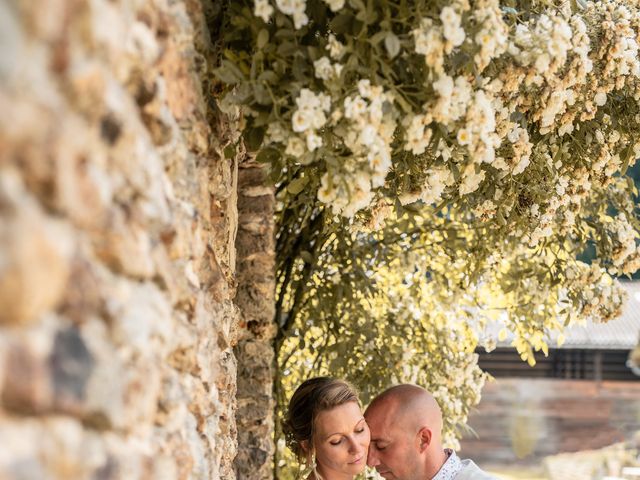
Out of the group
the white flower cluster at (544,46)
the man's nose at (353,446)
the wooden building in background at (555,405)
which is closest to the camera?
the white flower cluster at (544,46)

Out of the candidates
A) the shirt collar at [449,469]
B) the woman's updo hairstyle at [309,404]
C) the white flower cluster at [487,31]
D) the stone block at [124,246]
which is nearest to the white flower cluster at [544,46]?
the white flower cluster at [487,31]

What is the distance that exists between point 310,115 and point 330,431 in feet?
5.31

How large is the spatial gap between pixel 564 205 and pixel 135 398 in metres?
2.57

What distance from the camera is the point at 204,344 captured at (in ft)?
7.10

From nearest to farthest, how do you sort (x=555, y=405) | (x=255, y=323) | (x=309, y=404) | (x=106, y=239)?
(x=106, y=239), (x=309, y=404), (x=255, y=323), (x=555, y=405)

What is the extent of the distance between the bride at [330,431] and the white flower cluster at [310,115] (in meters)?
1.54

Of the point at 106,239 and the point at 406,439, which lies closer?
the point at 106,239

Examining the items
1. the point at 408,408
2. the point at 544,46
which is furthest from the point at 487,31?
the point at 408,408

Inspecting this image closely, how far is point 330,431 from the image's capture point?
11.1 feet

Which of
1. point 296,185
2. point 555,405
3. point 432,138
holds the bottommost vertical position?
point 555,405

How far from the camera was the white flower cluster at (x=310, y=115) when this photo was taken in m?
2.11

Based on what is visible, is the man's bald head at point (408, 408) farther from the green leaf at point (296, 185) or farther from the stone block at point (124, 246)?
the stone block at point (124, 246)

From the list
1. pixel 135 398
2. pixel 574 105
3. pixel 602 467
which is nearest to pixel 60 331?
pixel 135 398

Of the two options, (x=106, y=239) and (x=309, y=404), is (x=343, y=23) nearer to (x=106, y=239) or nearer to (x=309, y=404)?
(x=106, y=239)
